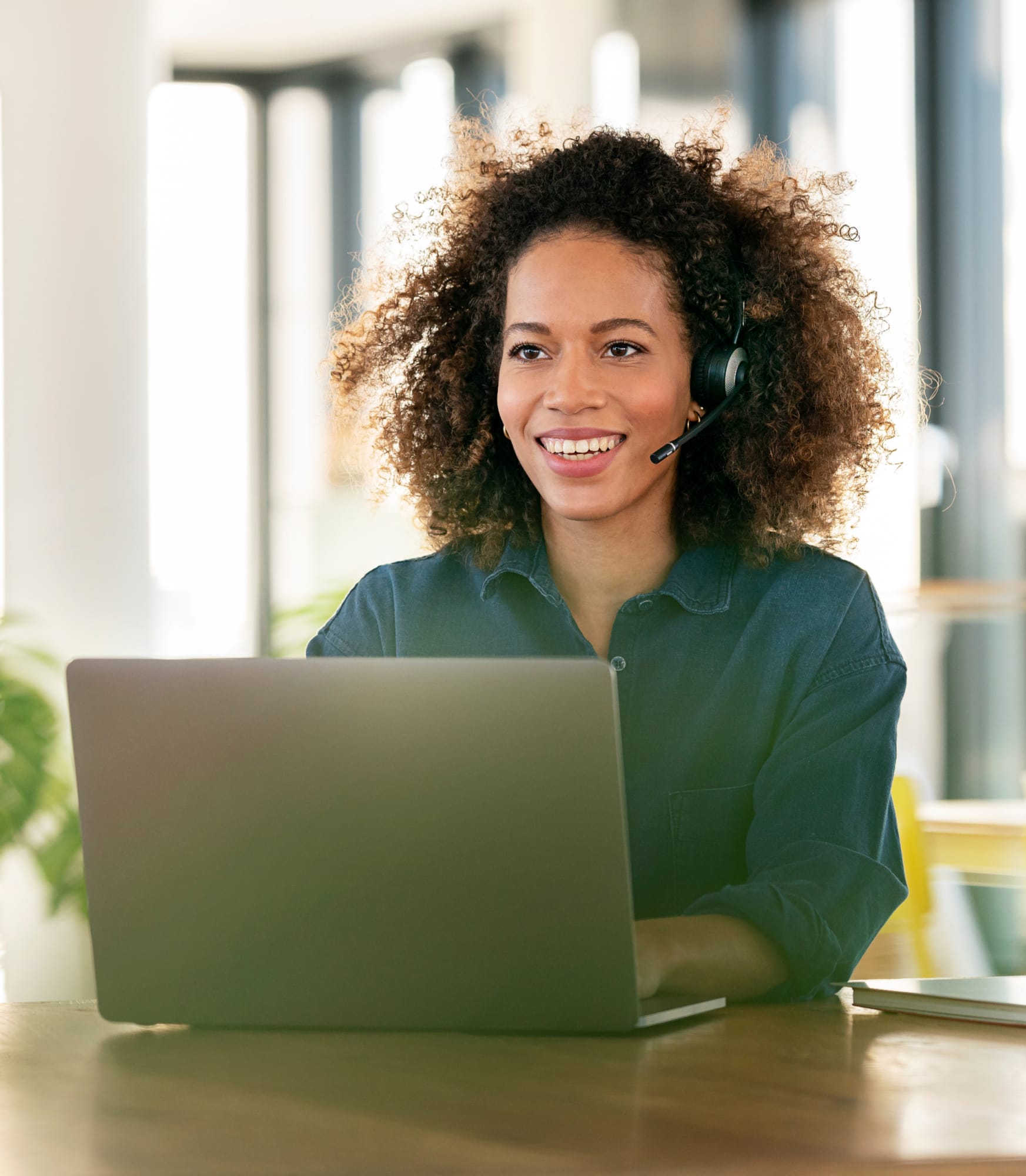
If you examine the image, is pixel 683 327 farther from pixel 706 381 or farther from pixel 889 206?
pixel 889 206

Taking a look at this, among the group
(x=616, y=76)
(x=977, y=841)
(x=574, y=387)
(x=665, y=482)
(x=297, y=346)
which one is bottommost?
→ (x=977, y=841)

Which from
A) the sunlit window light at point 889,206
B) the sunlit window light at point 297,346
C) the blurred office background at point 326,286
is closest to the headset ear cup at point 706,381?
the blurred office background at point 326,286

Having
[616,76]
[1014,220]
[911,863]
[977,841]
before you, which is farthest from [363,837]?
[616,76]

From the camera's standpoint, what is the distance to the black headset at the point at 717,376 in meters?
1.67

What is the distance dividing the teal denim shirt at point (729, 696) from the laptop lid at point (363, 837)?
0.38 metres

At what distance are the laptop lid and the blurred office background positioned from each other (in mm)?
1241

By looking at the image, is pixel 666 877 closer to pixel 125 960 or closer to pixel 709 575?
pixel 709 575

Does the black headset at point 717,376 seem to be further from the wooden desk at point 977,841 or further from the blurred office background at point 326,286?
the wooden desk at point 977,841

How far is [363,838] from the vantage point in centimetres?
95

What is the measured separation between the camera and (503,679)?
928 millimetres

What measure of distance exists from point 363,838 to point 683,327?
37.2 inches

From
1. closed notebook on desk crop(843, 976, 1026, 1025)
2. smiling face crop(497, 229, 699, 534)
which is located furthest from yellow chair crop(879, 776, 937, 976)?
closed notebook on desk crop(843, 976, 1026, 1025)

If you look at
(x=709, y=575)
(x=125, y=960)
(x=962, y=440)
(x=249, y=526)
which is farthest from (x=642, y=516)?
(x=249, y=526)

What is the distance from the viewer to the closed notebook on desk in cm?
104
